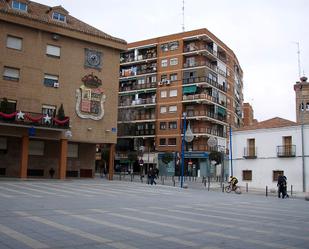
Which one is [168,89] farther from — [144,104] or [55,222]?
[55,222]

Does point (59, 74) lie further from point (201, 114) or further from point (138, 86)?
point (138, 86)

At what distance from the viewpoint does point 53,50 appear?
37.3 meters

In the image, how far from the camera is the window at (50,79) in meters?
36.5

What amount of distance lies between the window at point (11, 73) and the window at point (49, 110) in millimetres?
3410

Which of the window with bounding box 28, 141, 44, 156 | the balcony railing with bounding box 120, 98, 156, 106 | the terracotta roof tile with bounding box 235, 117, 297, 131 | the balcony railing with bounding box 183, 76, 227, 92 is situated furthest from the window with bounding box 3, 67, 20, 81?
the balcony railing with bounding box 120, 98, 156, 106

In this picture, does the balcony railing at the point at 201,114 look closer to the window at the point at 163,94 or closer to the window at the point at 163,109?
the window at the point at 163,109

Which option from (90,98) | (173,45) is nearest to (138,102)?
(173,45)

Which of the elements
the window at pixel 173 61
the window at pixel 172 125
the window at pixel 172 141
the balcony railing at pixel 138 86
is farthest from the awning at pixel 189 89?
the window at pixel 172 141

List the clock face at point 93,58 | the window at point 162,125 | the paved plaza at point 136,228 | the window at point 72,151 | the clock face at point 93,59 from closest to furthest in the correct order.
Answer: the paved plaza at point 136,228 < the clock face at point 93,58 < the clock face at point 93,59 < the window at point 72,151 < the window at point 162,125

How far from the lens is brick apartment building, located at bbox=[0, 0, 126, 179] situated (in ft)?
112

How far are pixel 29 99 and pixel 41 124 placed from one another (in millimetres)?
2779

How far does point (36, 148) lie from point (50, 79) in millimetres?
6428

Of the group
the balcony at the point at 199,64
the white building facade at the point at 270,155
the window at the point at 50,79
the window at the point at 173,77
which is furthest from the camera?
the window at the point at 173,77

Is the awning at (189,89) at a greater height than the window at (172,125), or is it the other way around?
the awning at (189,89)
